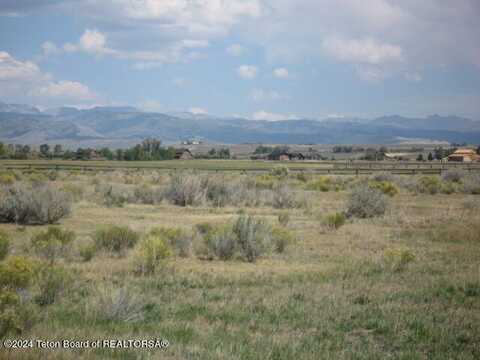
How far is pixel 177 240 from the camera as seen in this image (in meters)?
17.3

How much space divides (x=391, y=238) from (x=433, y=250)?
2.88m

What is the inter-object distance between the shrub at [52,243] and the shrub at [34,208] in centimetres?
711

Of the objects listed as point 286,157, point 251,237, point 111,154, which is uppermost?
point 251,237

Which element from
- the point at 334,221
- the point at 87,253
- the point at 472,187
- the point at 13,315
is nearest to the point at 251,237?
the point at 87,253

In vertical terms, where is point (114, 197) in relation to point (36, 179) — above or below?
below

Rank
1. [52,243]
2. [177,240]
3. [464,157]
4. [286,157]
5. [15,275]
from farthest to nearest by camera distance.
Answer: [286,157] → [464,157] → [177,240] → [52,243] → [15,275]

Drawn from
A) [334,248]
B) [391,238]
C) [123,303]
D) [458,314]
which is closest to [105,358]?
[123,303]

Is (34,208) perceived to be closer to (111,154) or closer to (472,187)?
(472,187)

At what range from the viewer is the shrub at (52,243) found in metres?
14.9

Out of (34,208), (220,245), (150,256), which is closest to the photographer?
(150,256)

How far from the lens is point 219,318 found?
32.4 ft

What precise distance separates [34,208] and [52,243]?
29.4 ft

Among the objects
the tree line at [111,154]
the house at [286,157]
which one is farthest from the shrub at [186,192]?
the house at [286,157]

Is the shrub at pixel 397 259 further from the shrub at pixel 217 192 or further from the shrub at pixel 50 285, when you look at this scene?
the shrub at pixel 217 192
